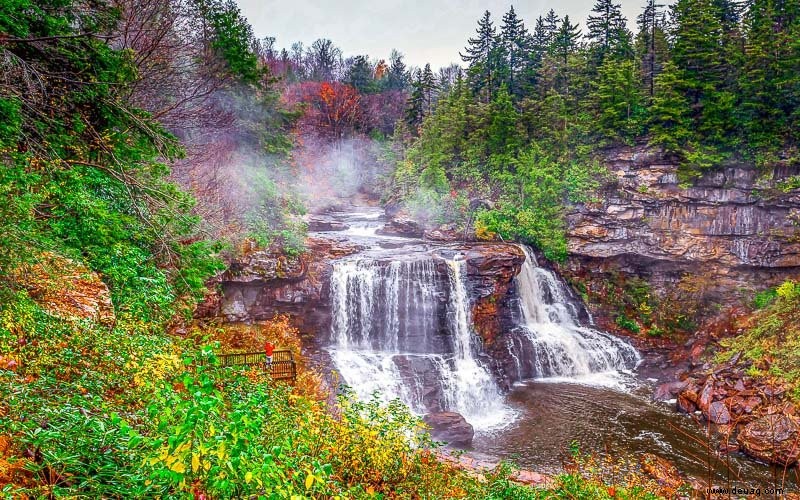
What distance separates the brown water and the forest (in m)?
1.51

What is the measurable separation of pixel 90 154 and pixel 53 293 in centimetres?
335

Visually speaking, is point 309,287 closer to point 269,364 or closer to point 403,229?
point 269,364

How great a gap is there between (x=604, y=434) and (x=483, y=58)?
30488mm

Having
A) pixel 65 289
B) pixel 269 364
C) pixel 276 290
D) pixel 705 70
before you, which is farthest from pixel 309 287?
pixel 705 70

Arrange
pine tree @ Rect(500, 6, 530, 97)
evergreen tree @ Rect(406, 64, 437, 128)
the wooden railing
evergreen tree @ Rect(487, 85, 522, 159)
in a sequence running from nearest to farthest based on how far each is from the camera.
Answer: the wooden railing, evergreen tree @ Rect(487, 85, 522, 159), pine tree @ Rect(500, 6, 530, 97), evergreen tree @ Rect(406, 64, 437, 128)

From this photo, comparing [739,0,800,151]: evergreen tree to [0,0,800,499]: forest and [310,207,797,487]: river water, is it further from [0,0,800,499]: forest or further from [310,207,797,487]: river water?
[310,207,797,487]: river water

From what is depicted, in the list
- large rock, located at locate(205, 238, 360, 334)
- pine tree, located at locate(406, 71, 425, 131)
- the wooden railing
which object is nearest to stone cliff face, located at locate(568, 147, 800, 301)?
large rock, located at locate(205, 238, 360, 334)

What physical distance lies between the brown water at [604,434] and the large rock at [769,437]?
1.08 feet

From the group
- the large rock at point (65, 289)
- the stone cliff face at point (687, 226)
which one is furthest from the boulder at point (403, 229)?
the large rock at point (65, 289)

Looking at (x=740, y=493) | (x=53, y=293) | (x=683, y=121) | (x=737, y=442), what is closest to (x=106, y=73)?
(x=53, y=293)

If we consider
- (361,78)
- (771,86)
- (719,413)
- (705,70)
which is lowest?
(719,413)

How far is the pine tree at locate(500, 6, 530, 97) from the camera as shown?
33.3 meters

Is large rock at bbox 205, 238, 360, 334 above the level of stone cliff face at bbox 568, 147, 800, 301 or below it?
below

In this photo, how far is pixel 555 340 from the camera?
67.2ft
